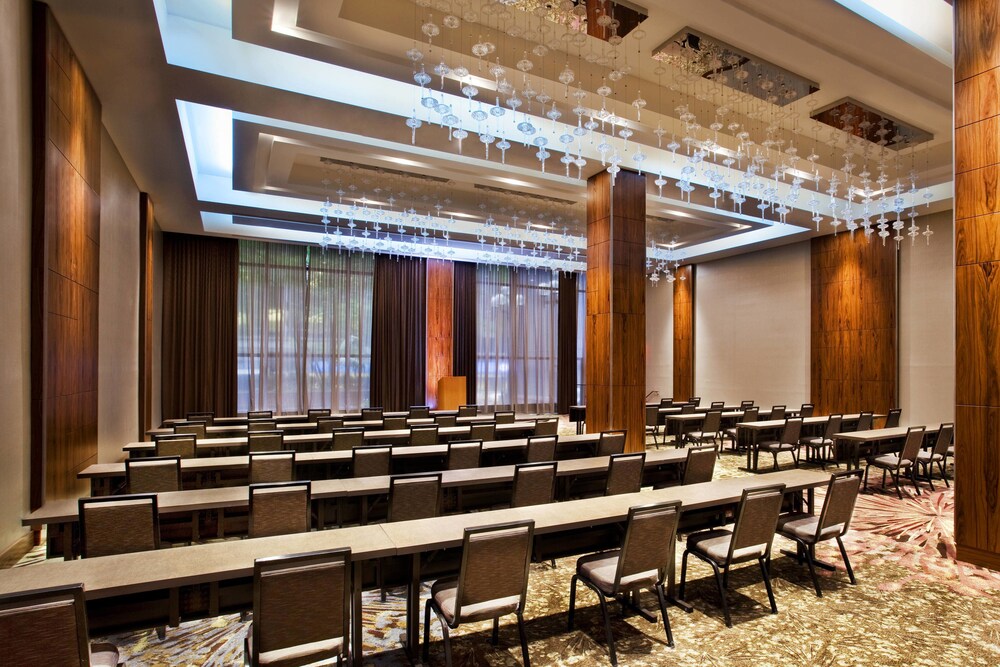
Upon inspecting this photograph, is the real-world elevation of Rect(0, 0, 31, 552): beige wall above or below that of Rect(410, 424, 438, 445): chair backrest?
above

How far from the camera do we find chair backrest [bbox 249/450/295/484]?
17.1 feet

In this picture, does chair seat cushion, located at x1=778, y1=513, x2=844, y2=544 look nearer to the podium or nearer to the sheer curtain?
the podium

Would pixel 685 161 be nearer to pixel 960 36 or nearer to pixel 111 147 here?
pixel 960 36

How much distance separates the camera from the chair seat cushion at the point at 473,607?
2.90 meters

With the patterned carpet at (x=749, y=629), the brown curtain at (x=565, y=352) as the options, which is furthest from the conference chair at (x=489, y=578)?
the brown curtain at (x=565, y=352)

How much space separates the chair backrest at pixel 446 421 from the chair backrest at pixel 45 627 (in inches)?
286

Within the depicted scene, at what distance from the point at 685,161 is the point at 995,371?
21.1 feet

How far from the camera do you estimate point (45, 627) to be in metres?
2.07

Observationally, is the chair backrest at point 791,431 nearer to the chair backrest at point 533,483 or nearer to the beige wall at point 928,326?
→ the chair backrest at point 533,483

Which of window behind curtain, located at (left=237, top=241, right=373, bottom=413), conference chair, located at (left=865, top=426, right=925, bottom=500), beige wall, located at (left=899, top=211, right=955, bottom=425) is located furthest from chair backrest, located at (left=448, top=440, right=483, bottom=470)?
beige wall, located at (left=899, top=211, right=955, bottom=425)

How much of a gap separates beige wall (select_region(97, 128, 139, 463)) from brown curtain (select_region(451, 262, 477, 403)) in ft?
29.1

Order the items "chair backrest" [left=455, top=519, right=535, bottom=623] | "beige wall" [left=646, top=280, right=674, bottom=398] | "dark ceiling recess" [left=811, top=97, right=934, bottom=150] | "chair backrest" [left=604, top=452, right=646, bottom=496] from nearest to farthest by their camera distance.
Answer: "chair backrest" [left=455, top=519, right=535, bottom=623] → "chair backrest" [left=604, top=452, right=646, bottom=496] → "dark ceiling recess" [left=811, top=97, right=934, bottom=150] → "beige wall" [left=646, top=280, right=674, bottom=398]

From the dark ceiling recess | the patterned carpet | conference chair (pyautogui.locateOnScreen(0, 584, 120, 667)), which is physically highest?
the dark ceiling recess

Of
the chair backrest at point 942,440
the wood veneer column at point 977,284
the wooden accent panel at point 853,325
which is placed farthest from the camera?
the wooden accent panel at point 853,325
